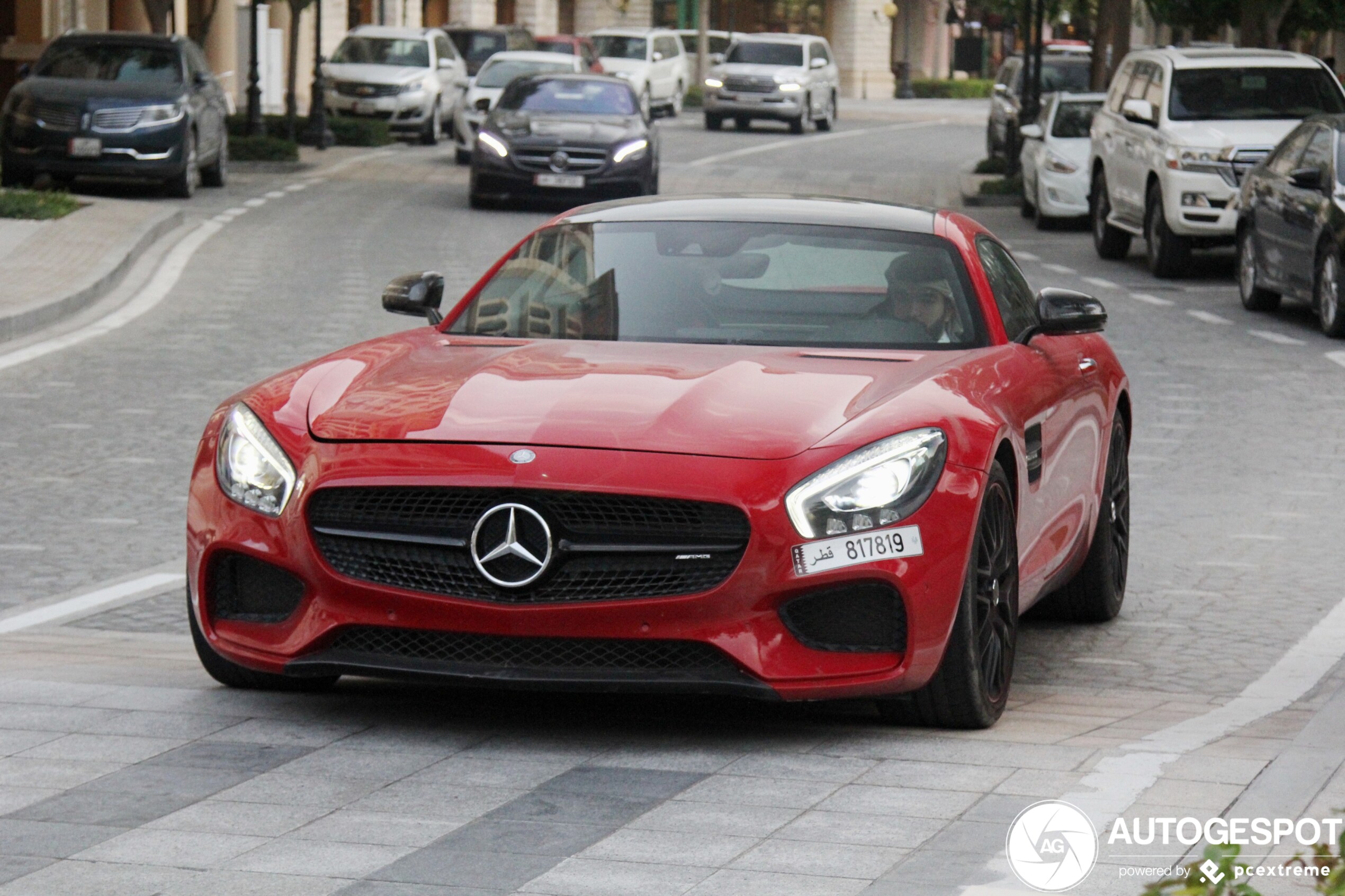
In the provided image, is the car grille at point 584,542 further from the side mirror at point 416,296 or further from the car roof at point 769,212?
the car roof at point 769,212

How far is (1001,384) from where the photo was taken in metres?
6.62

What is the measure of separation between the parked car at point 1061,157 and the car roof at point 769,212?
1894 centimetres

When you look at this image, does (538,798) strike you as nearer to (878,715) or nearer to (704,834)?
(704,834)

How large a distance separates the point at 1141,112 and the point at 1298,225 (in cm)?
457

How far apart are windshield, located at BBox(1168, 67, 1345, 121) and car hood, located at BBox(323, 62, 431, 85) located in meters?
20.5

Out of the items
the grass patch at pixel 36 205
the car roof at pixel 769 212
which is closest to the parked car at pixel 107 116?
the grass patch at pixel 36 205

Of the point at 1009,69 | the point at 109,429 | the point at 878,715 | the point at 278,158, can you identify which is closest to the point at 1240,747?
the point at 878,715

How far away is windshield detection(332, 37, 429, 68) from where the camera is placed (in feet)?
137

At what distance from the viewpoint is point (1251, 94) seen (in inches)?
882

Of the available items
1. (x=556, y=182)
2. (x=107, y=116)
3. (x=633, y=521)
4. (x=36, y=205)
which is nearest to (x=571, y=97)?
(x=556, y=182)

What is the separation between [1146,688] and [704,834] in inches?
102

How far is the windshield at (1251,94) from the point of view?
72.5 ft

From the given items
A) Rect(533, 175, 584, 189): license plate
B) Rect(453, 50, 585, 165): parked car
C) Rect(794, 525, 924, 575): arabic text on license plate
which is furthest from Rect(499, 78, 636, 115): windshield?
Rect(794, 525, 924, 575): arabic text on license plate

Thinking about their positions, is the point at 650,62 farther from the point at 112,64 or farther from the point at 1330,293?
the point at 1330,293
